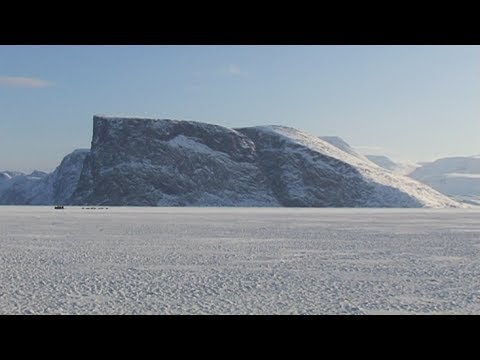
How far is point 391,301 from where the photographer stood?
1382 cm
